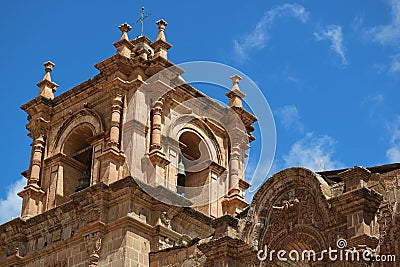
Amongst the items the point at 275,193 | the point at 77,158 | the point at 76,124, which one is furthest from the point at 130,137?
the point at 275,193

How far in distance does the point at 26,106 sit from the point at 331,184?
35.6ft

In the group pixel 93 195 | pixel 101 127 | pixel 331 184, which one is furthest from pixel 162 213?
pixel 331 184

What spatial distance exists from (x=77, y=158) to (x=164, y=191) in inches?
167

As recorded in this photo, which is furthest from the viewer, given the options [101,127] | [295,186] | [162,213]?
[101,127]

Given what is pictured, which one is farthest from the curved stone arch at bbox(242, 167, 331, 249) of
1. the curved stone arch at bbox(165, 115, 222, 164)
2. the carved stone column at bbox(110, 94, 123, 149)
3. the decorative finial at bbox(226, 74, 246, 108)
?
the decorative finial at bbox(226, 74, 246, 108)

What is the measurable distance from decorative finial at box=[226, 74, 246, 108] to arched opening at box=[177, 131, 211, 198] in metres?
1.82

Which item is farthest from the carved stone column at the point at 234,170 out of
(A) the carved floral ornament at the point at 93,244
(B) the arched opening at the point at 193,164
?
(A) the carved floral ornament at the point at 93,244

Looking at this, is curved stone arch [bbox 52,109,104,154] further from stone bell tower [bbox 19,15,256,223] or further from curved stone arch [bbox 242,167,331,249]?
curved stone arch [bbox 242,167,331,249]

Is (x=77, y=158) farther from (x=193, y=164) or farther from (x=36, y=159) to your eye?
(x=193, y=164)

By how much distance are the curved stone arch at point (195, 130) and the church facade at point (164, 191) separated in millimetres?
39

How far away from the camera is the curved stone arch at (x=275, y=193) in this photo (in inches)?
731

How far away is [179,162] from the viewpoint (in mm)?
25250

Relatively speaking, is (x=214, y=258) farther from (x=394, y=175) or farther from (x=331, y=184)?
(x=394, y=175)

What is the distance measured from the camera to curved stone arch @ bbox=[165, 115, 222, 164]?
24922 millimetres
